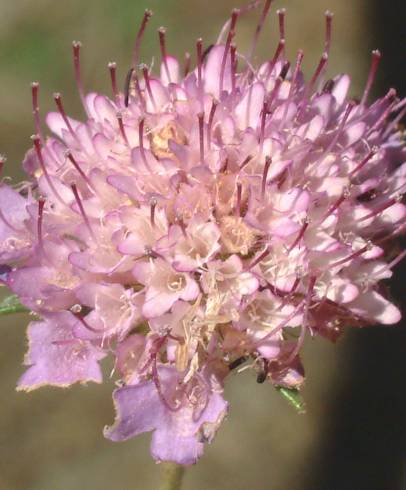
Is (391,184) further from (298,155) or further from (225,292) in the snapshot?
(225,292)

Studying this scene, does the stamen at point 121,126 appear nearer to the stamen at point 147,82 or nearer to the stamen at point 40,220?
the stamen at point 147,82

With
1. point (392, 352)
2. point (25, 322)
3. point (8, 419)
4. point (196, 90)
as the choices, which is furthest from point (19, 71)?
point (196, 90)

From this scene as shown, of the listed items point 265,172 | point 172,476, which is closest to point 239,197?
point 265,172

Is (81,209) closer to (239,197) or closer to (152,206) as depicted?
(152,206)

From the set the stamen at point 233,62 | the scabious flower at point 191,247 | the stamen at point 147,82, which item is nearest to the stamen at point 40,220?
the scabious flower at point 191,247

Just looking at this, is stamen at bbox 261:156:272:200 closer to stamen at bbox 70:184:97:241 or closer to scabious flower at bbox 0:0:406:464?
scabious flower at bbox 0:0:406:464

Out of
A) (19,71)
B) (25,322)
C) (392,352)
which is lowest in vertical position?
(25,322)
